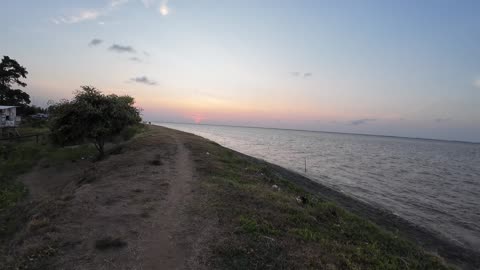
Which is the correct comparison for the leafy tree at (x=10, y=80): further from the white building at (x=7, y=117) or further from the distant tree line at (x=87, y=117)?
the distant tree line at (x=87, y=117)

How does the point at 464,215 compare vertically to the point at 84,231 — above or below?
below

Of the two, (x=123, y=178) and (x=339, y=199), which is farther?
(x=339, y=199)

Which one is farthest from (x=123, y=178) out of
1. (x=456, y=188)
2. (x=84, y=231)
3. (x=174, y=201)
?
(x=456, y=188)

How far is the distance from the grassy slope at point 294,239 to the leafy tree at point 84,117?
15621mm

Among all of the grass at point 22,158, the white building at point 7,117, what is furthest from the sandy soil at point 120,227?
the white building at point 7,117

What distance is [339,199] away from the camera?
22125 millimetres

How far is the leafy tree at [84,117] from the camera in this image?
24.7 metres

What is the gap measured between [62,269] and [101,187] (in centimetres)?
809

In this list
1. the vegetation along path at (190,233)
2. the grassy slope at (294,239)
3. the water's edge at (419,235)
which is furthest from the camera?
the water's edge at (419,235)

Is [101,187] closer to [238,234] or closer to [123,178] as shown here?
[123,178]

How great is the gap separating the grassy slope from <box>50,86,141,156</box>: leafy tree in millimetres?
15621

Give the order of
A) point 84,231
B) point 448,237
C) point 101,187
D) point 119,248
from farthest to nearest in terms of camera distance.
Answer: point 448,237, point 101,187, point 84,231, point 119,248

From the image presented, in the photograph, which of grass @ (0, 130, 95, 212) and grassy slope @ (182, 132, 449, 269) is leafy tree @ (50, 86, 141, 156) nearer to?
grass @ (0, 130, 95, 212)

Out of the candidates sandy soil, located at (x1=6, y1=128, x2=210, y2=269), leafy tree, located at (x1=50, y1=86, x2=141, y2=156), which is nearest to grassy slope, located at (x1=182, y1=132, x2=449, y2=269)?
sandy soil, located at (x1=6, y1=128, x2=210, y2=269)
